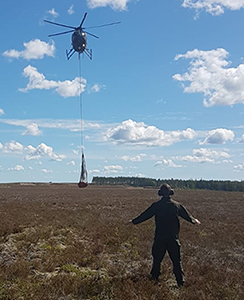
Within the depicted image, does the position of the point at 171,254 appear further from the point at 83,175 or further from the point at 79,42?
the point at 79,42

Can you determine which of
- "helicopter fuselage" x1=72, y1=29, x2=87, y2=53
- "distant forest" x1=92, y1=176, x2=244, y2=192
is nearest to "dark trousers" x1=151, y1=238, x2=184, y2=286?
"helicopter fuselage" x1=72, y1=29, x2=87, y2=53

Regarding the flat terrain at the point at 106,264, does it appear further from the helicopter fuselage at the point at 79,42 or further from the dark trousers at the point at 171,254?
the helicopter fuselage at the point at 79,42

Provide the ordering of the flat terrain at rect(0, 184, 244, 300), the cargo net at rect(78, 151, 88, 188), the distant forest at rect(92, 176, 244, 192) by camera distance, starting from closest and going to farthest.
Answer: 1. the flat terrain at rect(0, 184, 244, 300)
2. the cargo net at rect(78, 151, 88, 188)
3. the distant forest at rect(92, 176, 244, 192)

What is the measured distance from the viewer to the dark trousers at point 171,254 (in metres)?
7.03

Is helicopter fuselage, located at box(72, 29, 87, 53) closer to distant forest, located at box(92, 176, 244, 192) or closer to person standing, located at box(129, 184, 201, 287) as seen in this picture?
person standing, located at box(129, 184, 201, 287)

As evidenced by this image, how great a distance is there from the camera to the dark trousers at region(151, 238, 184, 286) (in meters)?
7.03

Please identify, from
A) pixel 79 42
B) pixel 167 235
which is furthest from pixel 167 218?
pixel 79 42

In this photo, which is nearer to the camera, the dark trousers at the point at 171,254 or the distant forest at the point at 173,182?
the dark trousers at the point at 171,254

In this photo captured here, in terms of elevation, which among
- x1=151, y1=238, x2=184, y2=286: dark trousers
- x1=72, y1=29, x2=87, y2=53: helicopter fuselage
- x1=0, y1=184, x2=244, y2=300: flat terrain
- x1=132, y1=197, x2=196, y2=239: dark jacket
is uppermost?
x1=72, y1=29, x2=87, y2=53: helicopter fuselage

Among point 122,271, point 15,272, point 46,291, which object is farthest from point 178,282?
point 15,272

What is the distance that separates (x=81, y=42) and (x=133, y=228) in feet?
32.0

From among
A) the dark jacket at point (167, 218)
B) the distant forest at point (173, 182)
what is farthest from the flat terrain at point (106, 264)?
the distant forest at point (173, 182)

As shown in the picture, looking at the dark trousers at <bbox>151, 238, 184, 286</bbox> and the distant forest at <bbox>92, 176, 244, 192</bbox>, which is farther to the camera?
the distant forest at <bbox>92, 176, 244, 192</bbox>

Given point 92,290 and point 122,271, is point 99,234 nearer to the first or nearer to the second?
point 122,271
